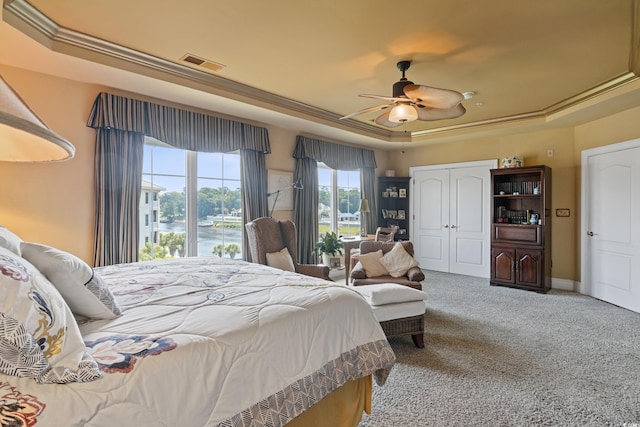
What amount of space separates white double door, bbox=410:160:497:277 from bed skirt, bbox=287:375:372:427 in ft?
15.9

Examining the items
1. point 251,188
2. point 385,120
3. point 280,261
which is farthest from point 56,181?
point 385,120

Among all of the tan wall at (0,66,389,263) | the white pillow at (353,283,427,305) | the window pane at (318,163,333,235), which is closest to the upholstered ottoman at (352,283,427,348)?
the white pillow at (353,283,427,305)

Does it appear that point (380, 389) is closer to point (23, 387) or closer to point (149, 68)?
point (23, 387)

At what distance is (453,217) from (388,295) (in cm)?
403

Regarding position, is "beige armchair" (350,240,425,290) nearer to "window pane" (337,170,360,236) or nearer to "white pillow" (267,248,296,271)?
"white pillow" (267,248,296,271)

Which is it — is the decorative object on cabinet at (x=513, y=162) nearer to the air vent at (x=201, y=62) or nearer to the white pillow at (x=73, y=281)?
the air vent at (x=201, y=62)

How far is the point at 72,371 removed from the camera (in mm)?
920

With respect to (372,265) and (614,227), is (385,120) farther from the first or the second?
(614,227)

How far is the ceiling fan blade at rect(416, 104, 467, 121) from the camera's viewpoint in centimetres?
306

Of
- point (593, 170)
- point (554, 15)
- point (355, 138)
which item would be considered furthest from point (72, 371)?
point (593, 170)

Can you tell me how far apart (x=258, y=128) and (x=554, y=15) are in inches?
134

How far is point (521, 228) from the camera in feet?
16.9

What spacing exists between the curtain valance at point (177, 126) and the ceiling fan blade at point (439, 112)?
2288 millimetres

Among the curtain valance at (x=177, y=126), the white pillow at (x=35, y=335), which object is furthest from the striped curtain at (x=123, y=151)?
the white pillow at (x=35, y=335)
